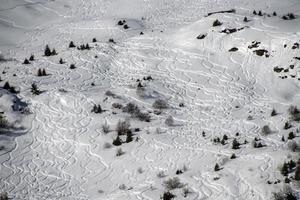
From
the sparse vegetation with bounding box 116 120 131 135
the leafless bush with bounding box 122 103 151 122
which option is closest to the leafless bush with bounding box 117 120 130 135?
the sparse vegetation with bounding box 116 120 131 135

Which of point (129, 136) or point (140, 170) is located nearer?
point (140, 170)

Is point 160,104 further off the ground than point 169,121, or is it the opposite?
point 160,104

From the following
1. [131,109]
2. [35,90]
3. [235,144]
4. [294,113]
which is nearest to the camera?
[235,144]

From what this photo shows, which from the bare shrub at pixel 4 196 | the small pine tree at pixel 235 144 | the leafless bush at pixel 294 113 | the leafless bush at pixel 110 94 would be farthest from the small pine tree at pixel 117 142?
the leafless bush at pixel 294 113

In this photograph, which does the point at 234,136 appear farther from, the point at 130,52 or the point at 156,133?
the point at 130,52

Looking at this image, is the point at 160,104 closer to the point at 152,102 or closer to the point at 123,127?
the point at 152,102

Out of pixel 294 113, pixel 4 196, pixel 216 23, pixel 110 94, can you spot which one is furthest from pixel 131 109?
pixel 216 23

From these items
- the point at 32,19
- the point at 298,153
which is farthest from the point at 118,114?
the point at 32,19

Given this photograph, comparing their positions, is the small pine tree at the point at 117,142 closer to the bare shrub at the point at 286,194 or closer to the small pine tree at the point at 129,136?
the small pine tree at the point at 129,136
